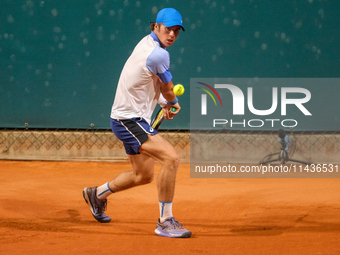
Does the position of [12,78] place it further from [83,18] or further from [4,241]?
[4,241]

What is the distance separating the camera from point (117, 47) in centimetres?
809

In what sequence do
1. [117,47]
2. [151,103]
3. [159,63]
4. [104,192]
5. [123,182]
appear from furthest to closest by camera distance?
[117,47] < [104,192] < [123,182] < [151,103] < [159,63]

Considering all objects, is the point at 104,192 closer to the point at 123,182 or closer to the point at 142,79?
the point at 123,182

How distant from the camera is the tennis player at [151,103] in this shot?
3.71 meters

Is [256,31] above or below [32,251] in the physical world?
above

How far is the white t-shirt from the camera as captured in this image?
3680mm

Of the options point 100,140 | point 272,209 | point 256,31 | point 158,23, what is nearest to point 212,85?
point 256,31

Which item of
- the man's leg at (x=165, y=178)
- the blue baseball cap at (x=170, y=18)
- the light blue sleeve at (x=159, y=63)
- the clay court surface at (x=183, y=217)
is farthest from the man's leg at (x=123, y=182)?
the blue baseball cap at (x=170, y=18)

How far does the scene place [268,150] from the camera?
25.8 feet

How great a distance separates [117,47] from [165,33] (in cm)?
444

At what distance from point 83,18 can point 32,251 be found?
5.56 meters

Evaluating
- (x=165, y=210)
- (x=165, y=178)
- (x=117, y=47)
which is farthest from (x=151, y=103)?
(x=117, y=47)

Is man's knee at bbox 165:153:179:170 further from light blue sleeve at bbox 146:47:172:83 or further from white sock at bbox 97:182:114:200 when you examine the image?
white sock at bbox 97:182:114:200

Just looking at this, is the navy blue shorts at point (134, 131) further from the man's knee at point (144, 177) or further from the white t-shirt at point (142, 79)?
the man's knee at point (144, 177)
